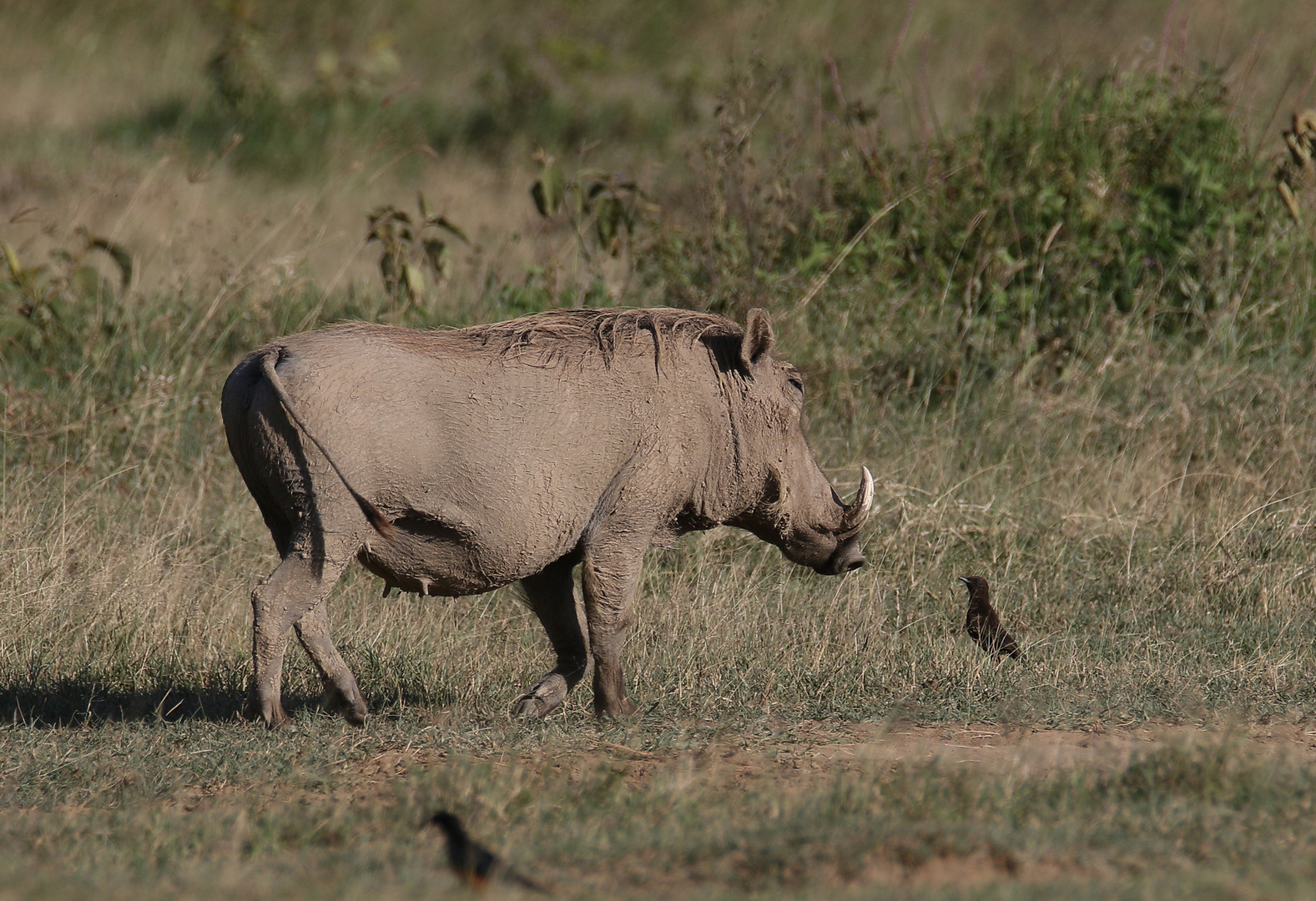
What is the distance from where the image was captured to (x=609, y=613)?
179 inches

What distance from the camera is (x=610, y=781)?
3.56 metres

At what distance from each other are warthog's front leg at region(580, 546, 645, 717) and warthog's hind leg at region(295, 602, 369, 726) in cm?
76

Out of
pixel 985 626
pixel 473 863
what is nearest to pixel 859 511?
pixel 985 626

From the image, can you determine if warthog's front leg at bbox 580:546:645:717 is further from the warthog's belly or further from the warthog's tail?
the warthog's tail

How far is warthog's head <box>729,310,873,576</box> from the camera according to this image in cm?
475

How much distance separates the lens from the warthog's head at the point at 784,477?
4746mm

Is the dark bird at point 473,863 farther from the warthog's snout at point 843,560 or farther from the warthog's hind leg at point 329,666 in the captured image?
the warthog's snout at point 843,560

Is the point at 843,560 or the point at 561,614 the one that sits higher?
the point at 843,560

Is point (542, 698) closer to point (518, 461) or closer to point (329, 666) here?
point (329, 666)

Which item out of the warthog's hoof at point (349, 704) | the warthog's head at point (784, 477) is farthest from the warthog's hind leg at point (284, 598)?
the warthog's head at point (784, 477)

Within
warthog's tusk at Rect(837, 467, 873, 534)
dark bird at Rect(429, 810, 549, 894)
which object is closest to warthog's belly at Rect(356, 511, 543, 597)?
warthog's tusk at Rect(837, 467, 873, 534)

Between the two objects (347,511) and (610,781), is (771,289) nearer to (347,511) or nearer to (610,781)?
(347,511)

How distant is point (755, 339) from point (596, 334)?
0.55 metres

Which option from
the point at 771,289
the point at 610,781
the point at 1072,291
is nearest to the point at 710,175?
the point at 771,289
